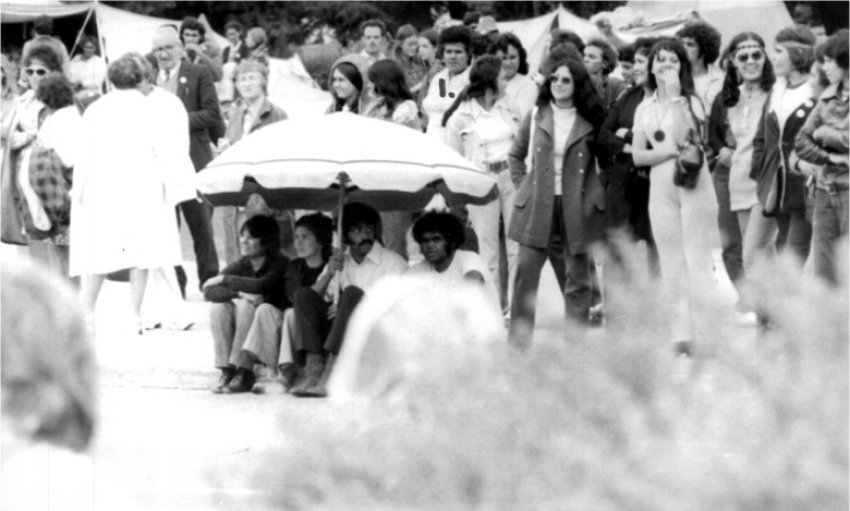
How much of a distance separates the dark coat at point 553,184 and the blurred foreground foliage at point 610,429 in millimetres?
5587

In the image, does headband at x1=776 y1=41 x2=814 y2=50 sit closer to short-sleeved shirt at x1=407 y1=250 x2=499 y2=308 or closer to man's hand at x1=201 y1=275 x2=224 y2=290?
short-sleeved shirt at x1=407 y1=250 x2=499 y2=308

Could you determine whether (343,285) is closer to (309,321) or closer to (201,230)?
(309,321)

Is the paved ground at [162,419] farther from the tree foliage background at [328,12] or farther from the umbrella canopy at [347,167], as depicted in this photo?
the tree foliage background at [328,12]

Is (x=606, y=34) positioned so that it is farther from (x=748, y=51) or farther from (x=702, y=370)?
(x=702, y=370)

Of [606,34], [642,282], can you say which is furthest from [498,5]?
[642,282]

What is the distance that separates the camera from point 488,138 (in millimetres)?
8062

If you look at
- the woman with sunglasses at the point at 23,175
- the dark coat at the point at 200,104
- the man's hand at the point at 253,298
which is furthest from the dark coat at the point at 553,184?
the woman with sunglasses at the point at 23,175

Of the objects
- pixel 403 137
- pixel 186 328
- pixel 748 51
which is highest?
pixel 748 51

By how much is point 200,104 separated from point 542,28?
182cm

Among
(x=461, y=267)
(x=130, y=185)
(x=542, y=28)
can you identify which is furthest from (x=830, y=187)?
(x=130, y=185)

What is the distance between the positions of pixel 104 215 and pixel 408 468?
690 centimetres

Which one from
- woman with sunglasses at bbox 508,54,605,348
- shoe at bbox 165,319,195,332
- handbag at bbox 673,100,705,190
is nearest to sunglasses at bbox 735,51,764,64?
handbag at bbox 673,100,705,190

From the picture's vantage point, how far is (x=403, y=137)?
7797 mm

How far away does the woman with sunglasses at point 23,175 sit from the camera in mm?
8648
